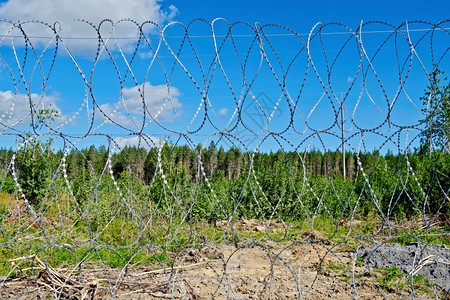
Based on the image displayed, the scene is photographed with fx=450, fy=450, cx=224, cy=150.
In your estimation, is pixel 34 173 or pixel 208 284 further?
pixel 34 173

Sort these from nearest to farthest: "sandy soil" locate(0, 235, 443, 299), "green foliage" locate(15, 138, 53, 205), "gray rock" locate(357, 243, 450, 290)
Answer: "sandy soil" locate(0, 235, 443, 299), "gray rock" locate(357, 243, 450, 290), "green foliage" locate(15, 138, 53, 205)

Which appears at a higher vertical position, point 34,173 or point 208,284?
point 34,173

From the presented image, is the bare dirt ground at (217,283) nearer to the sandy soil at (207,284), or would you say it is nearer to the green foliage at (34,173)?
the sandy soil at (207,284)

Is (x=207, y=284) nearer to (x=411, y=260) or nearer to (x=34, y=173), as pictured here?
(x=411, y=260)

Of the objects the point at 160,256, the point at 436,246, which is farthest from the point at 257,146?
the point at 436,246

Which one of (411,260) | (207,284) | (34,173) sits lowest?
(207,284)

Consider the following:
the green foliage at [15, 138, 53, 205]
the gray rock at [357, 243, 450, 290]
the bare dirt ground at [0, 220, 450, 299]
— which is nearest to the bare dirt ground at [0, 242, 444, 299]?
the bare dirt ground at [0, 220, 450, 299]

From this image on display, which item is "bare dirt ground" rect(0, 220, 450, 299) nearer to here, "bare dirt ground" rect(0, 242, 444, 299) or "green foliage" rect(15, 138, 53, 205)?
"bare dirt ground" rect(0, 242, 444, 299)

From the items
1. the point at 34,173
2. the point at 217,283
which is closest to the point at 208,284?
the point at 217,283

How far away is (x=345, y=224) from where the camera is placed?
10992mm

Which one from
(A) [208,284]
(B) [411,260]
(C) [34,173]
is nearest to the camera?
(A) [208,284]

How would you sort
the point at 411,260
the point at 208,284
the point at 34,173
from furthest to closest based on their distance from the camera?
the point at 34,173 → the point at 411,260 → the point at 208,284

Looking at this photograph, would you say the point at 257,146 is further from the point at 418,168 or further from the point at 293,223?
the point at 418,168

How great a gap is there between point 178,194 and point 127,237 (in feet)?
7.40
